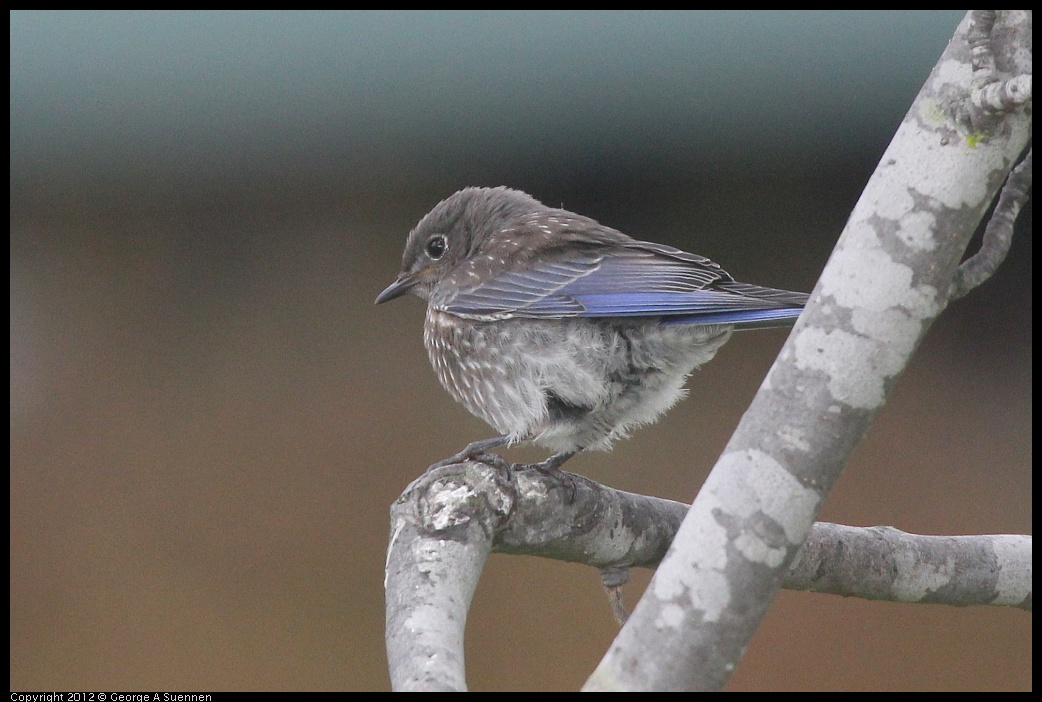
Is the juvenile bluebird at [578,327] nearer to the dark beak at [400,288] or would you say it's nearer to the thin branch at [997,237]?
the dark beak at [400,288]

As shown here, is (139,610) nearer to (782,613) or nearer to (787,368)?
(782,613)

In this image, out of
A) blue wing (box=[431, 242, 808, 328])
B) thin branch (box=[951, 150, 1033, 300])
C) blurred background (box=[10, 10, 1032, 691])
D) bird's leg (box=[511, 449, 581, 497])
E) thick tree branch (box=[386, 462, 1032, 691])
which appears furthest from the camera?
blurred background (box=[10, 10, 1032, 691])

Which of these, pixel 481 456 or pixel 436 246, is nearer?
pixel 481 456

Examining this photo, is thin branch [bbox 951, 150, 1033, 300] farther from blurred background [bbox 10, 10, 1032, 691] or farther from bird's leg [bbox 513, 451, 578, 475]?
blurred background [bbox 10, 10, 1032, 691]

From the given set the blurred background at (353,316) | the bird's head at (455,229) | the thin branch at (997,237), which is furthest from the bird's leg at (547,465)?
the blurred background at (353,316)

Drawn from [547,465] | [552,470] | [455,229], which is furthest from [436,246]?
[552,470]

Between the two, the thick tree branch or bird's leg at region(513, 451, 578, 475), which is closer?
the thick tree branch

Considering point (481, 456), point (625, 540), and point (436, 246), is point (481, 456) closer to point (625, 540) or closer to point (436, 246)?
point (625, 540)

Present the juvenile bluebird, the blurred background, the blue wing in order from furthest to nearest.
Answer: the blurred background → the juvenile bluebird → the blue wing

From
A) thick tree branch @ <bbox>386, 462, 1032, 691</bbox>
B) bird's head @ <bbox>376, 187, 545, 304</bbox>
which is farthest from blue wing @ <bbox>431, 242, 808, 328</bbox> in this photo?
thick tree branch @ <bbox>386, 462, 1032, 691</bbox>
